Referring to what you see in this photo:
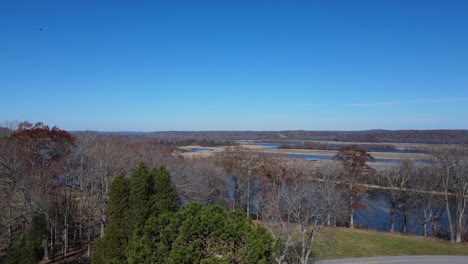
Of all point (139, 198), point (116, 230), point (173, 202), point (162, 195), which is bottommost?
point (116, 230)

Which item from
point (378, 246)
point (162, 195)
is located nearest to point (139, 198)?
point (162, 195)

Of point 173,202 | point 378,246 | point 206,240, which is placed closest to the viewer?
point 206,240

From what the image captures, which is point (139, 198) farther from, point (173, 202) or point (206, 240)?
point (206, 240)

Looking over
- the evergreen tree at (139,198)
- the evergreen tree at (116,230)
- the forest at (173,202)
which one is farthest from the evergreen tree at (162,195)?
the evergreen tree at (116,230)

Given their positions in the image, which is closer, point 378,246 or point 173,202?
point 173,202

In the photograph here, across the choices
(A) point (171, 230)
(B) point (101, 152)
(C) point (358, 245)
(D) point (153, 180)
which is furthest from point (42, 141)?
(C) point (358, 245)
